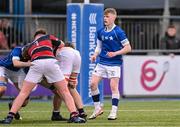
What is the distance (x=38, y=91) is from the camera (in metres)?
21.6

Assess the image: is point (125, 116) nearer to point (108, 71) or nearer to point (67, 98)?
point (108, 71)

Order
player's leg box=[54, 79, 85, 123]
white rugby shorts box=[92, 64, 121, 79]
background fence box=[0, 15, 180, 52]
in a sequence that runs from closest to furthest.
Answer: player's leg box=[54, 79, 85, 123] < white rugby shorts box=[92, 64, 121, 79] < background fence box=[0, 15, 180, 52]

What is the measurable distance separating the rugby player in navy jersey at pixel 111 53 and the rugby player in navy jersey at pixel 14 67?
56.3 inches

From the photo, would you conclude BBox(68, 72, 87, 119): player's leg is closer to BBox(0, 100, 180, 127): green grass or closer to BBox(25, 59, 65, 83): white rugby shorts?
BBox(0, 100, 180, 127): green grass

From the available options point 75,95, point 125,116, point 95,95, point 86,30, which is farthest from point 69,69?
point 86,30

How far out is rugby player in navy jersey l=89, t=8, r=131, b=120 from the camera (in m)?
14.3

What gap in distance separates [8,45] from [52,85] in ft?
27.7

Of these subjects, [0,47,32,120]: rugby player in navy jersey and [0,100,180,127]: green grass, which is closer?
[0,100,180,127]: green grass

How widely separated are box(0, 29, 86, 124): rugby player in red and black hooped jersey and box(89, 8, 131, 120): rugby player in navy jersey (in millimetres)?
1307

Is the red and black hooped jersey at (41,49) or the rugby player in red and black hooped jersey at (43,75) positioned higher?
the red and black hooped jersey at (41,49)

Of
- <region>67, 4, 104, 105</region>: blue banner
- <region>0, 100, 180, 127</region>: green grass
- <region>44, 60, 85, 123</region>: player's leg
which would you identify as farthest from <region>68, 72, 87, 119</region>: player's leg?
<region>67, 4, 104, 105</region>: blue banner

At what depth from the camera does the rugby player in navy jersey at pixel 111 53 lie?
47.0 feet

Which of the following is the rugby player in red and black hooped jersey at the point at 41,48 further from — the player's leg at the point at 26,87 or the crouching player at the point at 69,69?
the crouching player at the point at 69,69

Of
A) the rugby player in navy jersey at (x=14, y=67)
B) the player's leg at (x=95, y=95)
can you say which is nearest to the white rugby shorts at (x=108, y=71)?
the player's leg at (x=95, y=95)
